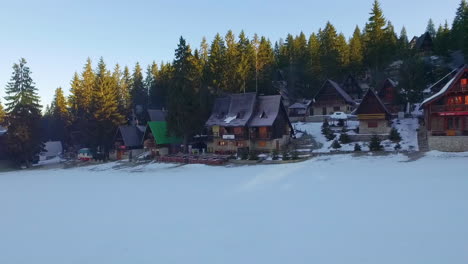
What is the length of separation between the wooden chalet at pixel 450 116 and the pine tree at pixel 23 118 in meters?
59.8

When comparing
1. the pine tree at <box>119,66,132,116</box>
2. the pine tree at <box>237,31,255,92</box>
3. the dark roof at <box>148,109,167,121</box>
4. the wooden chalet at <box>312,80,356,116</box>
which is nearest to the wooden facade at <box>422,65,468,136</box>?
the wooden chalet at <box>312,80,356,116</box>

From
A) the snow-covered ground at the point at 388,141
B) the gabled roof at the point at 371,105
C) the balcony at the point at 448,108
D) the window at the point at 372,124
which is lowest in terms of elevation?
the snow-covered ground at the point at 388,141

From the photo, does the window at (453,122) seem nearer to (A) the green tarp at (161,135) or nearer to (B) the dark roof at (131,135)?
(A) the green tarp at (161,135)

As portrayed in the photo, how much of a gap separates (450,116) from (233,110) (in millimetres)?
27235

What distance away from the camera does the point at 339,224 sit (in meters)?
11.1

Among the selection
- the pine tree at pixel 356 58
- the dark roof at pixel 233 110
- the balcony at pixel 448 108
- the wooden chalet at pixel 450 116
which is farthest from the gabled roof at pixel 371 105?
the pine tree at pixel 356 58

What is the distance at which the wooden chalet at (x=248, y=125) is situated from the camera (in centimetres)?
3975

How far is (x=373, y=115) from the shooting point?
3841 centimetres

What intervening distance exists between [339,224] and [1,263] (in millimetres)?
12369

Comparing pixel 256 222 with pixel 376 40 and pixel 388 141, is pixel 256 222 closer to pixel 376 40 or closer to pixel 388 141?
pixel 388 141

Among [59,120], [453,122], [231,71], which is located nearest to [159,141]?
[231,71]

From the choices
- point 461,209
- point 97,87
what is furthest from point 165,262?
point 97,87

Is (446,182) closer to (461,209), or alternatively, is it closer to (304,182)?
(461,209)

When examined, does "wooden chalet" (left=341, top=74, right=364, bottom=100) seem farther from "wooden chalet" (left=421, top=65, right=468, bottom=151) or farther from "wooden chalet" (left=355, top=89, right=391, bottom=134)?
"wooden chalet" (left=421, top=65, right=468, bottom=151)
